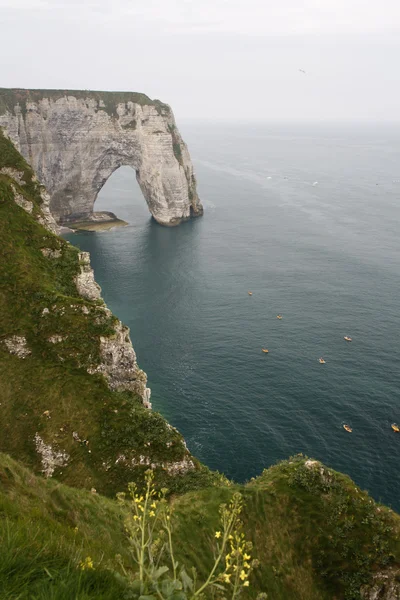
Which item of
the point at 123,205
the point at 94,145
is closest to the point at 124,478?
the point at 94,145

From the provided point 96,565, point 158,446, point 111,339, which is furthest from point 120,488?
point 96,565

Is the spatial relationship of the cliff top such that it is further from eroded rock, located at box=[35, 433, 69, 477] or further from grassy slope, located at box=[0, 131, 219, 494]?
eroded rock, located at box=[35, 433, 69, 477]

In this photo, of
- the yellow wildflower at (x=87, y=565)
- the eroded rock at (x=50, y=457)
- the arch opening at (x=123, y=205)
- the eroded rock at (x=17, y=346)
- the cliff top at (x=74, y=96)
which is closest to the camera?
the yellow wildflower at (x=87, y=565)

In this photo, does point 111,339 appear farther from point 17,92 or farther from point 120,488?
point 17,92

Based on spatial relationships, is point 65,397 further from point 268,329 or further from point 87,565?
point 268,329

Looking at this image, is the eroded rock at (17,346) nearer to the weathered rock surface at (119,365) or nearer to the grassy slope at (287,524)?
the weathered rock surface at (119,365)

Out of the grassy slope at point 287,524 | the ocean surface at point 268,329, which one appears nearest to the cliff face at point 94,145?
the ocean surface at point 268,329

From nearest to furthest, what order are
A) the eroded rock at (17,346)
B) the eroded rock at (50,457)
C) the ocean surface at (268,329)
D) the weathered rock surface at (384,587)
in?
the weathered rock surface at (384,587), the eroded rock at (50,457), the eroded rock at (17,346), the ocean surface at (268,329)
